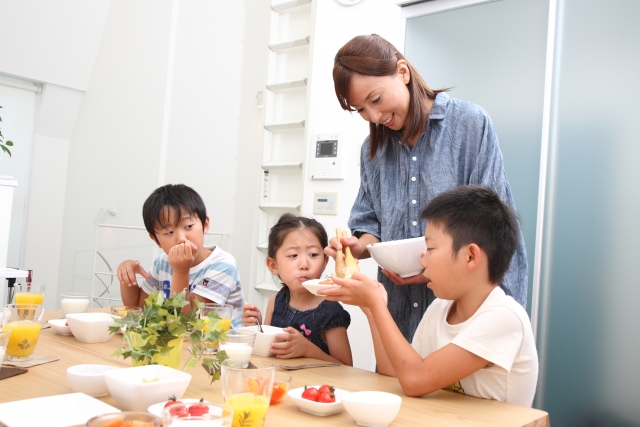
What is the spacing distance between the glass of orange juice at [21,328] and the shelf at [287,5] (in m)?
3.01

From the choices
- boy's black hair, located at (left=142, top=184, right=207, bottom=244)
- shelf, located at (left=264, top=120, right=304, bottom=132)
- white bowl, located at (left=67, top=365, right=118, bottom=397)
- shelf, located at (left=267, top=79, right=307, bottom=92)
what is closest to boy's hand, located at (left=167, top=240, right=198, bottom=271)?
boy's black hair, located at (left=142, top=184, right=207, bottom=244)

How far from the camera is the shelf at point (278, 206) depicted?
3.77 m

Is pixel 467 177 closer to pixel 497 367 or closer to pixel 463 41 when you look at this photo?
pixel 497 367

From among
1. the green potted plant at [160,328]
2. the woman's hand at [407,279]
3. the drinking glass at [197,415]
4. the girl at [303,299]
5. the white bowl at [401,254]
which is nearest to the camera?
the drinking glass at [197,415]

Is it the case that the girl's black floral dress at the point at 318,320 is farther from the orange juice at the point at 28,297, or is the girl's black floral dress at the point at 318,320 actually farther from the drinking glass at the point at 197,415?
the drinking glass at the point at 197,415

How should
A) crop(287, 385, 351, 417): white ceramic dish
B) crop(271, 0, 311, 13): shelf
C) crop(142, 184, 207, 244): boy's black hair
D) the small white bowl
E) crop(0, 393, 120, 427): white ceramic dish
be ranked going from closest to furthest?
crop(0, 393, 120, 427): white ceramic dish → crop(287, 385, 351, 417): white ceramic dish → the small white bowl → crop(142, 184, 207, 244): boy's black hair → crop(271, 0, 311, 13): shelf

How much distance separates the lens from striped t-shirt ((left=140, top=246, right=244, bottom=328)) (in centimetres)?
209

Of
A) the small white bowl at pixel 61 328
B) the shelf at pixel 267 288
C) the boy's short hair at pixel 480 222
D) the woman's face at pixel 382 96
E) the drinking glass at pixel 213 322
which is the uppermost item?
the woman's face at pixel 382 96

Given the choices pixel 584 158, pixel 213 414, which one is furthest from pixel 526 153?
pixel 213 414

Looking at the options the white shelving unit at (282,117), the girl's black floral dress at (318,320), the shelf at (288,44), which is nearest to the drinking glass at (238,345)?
the girl's black floral dress at (318,320)

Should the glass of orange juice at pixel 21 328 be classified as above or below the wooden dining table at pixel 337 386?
above

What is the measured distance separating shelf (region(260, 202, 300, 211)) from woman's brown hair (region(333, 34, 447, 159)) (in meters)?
2.02

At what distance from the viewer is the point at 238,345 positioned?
129 cm

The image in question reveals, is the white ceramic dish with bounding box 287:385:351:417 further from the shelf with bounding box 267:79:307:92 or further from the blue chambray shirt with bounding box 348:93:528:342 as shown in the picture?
the shelf with bounding box 267:79:307:92
